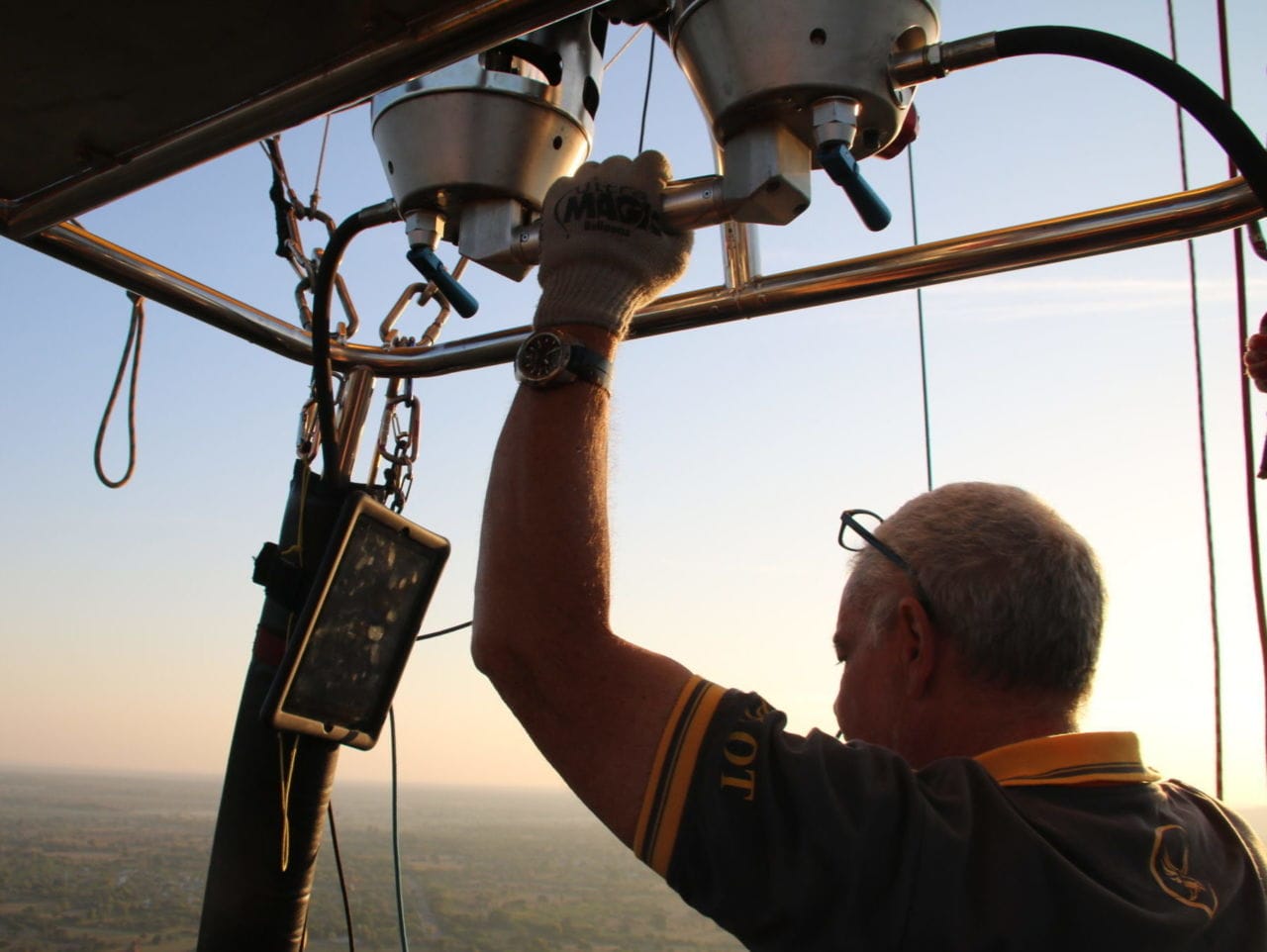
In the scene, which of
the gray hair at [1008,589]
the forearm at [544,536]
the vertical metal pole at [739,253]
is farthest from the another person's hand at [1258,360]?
the forearm at [544,536]

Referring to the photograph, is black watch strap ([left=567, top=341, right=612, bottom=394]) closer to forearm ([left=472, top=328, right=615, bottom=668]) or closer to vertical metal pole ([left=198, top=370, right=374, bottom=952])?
forearm ([left=472, top=328, right=615, bottom=668])

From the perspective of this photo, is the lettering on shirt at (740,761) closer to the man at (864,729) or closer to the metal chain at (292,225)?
the man at (864,729)

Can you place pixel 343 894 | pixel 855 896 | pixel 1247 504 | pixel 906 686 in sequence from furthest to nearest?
pixel 343 894
pixel 1247 504
pixel 906 686
pixel 855 896

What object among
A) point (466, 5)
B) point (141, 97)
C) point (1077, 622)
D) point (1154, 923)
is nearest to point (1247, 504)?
point (1077, 622)

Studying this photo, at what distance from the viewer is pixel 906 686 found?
3.44 feet

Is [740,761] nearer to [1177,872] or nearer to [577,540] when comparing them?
[577,540]

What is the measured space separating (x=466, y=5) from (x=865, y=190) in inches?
13.9

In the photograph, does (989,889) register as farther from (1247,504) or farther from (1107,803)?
(1247,504)

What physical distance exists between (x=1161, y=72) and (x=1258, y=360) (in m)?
0.32

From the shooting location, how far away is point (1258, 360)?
41.8 inches

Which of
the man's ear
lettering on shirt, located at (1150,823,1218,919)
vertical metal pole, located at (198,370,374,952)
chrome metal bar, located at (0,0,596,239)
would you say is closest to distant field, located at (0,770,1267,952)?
vertical metal pole, located at (198,370,374,952)

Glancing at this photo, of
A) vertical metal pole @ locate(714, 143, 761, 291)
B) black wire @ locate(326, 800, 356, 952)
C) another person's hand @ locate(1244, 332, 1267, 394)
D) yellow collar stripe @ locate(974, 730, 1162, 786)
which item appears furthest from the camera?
black wire @ locate(326, 800, 356, 952)

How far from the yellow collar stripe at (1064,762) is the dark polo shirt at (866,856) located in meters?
0.05

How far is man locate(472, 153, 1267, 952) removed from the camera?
83 cm
